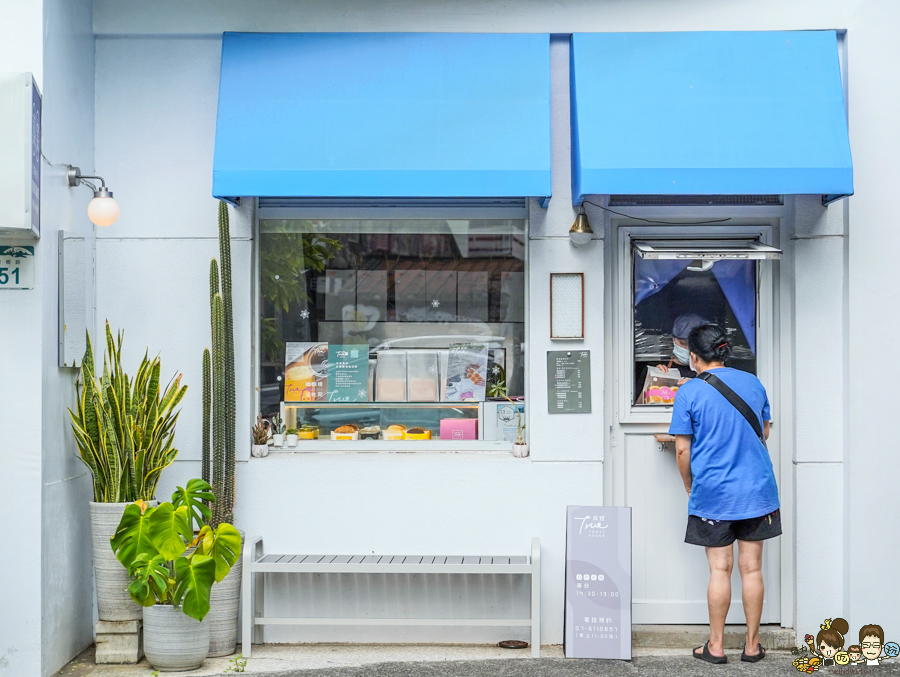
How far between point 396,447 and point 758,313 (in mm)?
2636

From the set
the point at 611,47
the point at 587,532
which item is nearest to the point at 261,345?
the point at 587,532

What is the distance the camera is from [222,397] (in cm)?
521

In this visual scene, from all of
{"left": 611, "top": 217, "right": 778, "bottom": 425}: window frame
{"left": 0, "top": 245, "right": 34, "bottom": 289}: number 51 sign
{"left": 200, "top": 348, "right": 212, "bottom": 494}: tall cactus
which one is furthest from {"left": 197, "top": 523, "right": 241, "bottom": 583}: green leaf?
{"left": 611, "top": 217, "right": 778, "bottom": 425}: window frame

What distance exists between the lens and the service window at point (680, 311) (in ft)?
18.7

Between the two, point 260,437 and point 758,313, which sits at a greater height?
point 758,313

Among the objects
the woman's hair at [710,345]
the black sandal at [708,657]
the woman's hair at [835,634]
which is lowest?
the black sandal at [708,657]

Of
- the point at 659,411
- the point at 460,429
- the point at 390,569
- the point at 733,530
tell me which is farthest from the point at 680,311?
the point at 390,569

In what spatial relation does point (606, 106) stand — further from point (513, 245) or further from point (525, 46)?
point (513, 245)

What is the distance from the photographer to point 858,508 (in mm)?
5363

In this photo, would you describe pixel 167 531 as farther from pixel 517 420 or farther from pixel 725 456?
pixel 725 456

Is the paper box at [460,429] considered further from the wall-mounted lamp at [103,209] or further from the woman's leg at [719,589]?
the wall-mounted lamp at [103,209]

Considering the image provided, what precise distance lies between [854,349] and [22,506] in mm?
5157

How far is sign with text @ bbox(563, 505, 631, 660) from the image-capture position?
5.16 meters

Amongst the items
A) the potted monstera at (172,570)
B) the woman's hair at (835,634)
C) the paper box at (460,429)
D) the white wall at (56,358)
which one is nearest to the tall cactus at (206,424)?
the potted monstera at (172,570)
